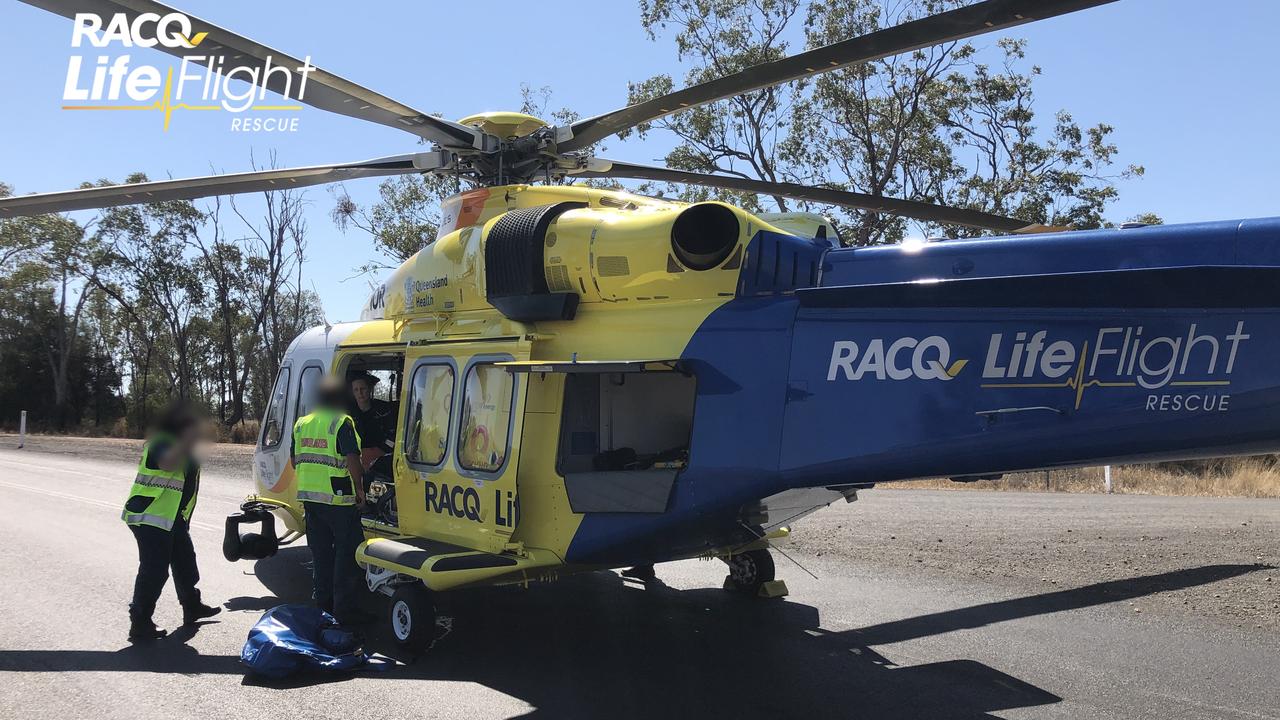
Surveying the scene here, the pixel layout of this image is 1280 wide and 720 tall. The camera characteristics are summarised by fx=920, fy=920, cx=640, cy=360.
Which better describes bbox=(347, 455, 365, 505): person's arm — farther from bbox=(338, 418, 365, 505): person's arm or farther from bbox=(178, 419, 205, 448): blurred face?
bbox=(178, 419, 205, 448): blurred face

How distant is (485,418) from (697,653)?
225cm

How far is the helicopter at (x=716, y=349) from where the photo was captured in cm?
430

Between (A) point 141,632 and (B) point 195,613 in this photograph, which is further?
(B) point 195,613

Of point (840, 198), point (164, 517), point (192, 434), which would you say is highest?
point (840, 198)

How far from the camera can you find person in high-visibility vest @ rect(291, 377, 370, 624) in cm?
699

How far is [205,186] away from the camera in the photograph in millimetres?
7336

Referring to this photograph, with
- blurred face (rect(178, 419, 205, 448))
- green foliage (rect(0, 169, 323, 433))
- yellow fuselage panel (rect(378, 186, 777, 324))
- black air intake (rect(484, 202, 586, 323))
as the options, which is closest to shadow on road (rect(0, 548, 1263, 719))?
blurred face (rect(178, 419, 205, 448))

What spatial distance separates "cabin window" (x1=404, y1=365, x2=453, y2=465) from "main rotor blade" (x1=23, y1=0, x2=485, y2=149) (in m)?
1.90

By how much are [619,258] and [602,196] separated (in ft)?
3.89

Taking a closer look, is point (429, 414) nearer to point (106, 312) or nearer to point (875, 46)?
point (875, 46)

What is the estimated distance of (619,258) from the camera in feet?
20.0

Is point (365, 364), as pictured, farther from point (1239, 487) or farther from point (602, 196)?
point (1239, 487)

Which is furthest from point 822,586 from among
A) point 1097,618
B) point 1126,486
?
point 1126,486

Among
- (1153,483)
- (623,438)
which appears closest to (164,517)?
(623,438)
